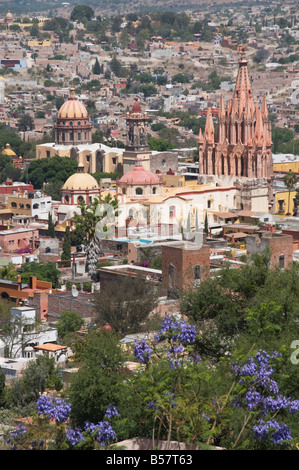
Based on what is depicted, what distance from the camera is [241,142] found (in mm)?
65125

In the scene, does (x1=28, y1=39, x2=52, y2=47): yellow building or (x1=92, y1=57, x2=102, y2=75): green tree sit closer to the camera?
(x1=92, y1=57, x2=102, y2=75): green tree

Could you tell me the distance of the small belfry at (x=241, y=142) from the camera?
64312mm

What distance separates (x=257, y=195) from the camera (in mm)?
63844

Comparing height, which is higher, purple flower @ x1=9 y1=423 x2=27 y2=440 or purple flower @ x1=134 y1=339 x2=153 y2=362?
purple flower @ x1=134 y1=339 x2=153 y2=362

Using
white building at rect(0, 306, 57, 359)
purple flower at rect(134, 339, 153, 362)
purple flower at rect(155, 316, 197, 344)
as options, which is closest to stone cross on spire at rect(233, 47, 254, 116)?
white building at rect(0, 306, 57, 359)

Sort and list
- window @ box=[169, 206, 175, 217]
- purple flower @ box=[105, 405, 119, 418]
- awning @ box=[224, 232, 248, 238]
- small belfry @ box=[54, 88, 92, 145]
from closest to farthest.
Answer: purple flower @ box=[105, 405, 119, 418], awning @ box=[224, 232, 248, 238], window @ box=[169, 206, 175, 217], small belfry @ box=[54, 88, 92, 145]

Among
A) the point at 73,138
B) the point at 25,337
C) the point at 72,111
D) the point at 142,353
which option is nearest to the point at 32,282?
the point at 25,337

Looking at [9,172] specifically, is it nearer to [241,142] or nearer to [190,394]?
[241,142]

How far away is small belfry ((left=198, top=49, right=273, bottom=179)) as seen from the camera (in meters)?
64.3

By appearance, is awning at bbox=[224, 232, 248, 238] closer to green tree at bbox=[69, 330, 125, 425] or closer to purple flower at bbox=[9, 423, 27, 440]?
green tree at bbox=[69, 330, 125, 425]

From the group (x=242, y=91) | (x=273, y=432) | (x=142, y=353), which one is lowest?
(x=273, y=432)

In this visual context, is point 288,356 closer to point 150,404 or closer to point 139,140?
point 150,404

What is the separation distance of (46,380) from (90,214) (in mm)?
19372

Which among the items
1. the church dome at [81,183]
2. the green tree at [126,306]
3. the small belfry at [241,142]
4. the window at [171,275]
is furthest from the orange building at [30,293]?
the small belfry at [241,142]
